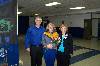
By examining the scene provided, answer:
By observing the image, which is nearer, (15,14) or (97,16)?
(15,14)

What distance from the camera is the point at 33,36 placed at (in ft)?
15.6

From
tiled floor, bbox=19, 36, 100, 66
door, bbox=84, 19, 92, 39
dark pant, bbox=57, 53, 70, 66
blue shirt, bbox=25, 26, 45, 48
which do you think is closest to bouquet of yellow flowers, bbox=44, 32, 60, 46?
blue shirt, bbox=25, 26, 45, 48

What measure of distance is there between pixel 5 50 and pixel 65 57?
163 centimetres

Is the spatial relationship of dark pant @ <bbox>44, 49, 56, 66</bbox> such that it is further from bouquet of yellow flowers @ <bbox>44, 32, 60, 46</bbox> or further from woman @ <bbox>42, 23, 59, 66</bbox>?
bouquet of yellow flowers @ <bbox>44, 32, 60, 46</bbox>

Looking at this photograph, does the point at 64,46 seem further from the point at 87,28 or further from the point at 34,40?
the point at 87,28

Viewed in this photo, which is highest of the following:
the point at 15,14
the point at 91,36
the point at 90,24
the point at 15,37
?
the point at 15,14

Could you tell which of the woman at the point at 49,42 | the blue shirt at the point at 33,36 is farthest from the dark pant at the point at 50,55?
the blue shirt at the point at 33,36

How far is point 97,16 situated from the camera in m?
19.6

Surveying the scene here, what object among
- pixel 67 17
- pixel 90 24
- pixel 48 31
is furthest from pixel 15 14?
pixel 67 17

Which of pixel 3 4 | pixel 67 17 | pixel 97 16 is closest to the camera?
pixel 3 4

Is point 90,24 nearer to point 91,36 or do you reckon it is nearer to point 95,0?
point 91,36

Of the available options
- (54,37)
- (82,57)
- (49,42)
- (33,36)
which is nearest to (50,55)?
(49,42)

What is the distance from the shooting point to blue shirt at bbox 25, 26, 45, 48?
4.75 m

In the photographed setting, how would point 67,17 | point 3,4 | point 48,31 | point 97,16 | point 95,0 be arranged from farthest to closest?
point 67,17 < point 97,16 < point 95,0 < point 48,31 < point 3,4
